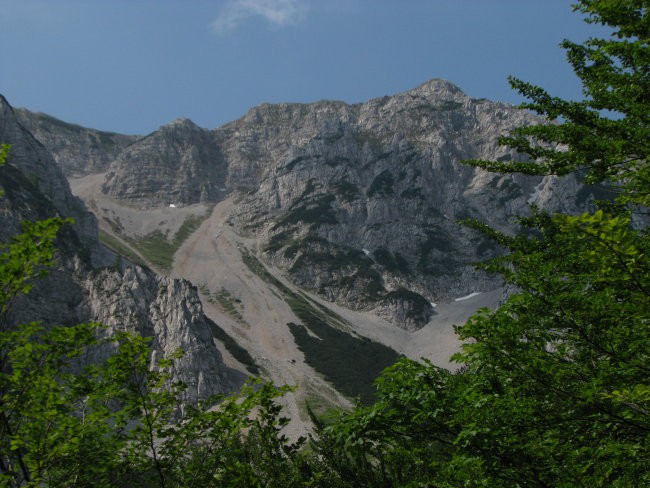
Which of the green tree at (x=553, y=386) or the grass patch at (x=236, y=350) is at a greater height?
the green tree at (x=553, y=386)

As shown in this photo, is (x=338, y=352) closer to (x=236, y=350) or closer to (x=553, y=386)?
(x=236, y=350)

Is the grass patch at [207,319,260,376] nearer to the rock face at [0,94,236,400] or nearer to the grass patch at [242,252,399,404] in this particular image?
the rock face at [0,94,236,400]

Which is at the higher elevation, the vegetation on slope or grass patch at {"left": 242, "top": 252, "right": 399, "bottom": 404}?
the vegetation on slope

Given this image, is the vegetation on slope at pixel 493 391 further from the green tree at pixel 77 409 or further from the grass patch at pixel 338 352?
the grass patch at pixel 338 352

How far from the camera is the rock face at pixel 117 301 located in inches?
4609

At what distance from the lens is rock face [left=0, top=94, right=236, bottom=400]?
117062mm

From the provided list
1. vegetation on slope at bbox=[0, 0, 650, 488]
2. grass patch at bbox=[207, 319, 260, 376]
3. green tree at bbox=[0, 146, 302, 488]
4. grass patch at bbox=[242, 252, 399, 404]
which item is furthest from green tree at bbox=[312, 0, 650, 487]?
grass patch at bbox=[207, 319, 260, 376]

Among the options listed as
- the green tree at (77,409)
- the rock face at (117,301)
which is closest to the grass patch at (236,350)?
the rock face at (117,301)

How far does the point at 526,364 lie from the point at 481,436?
1254 mm

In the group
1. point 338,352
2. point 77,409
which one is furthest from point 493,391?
point 338,352

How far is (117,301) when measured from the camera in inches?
5113

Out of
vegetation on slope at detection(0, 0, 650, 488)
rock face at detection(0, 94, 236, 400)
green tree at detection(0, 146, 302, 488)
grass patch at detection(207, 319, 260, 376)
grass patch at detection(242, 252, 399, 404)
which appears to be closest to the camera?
vegetation on slope at detection(0, 0, 650, 488)

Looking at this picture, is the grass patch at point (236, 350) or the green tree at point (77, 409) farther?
the grass patch at point (236, 350)

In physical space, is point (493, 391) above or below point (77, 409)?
above
